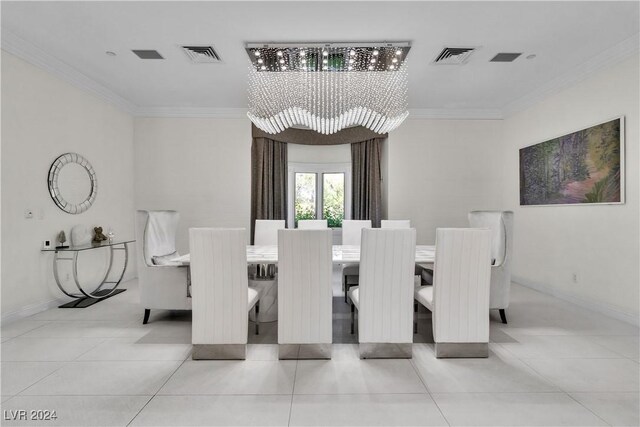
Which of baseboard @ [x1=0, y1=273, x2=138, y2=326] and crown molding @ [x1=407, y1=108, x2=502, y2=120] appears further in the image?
crown molding @ [x1=407, y1=108, x2=502, y2=120]

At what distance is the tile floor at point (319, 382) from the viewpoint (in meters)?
1.63

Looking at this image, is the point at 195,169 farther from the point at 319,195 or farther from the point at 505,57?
the point at 505,57

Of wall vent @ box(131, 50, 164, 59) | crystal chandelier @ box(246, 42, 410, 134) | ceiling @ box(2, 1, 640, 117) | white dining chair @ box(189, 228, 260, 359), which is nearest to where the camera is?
white dining chair @ box(189, 228, 260, 359)

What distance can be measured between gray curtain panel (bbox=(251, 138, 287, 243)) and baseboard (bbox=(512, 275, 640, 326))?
393 centimetres

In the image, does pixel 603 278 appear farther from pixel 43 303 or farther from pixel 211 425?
pixel 43 303

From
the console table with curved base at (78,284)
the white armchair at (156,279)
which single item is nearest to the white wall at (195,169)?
the console table with curved base at (78,284)

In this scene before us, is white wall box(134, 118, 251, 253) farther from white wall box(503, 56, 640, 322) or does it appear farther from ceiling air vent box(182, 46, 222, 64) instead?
white wall box(503, 56, 640, 322)

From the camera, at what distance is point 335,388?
188cm

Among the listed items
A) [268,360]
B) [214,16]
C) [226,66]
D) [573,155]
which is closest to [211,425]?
[268,360]

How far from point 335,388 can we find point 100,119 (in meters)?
4.52

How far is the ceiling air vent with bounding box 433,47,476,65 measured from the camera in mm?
3189

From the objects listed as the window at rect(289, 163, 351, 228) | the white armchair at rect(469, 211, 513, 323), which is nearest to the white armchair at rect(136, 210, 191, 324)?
the white armchair at rect(469, 211, 513, 323)

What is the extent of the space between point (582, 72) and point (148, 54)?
15.6 ft

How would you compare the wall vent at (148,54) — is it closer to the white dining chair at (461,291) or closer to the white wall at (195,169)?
the white wall at (195,169)
